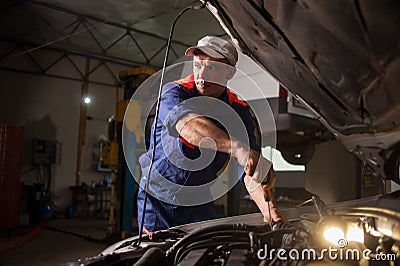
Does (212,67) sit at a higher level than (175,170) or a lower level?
higher

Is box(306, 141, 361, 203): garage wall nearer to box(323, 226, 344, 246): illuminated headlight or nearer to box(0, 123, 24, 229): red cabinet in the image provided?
box(323, 226, 344, 246): illuminated headlight

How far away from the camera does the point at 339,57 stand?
2.72ft

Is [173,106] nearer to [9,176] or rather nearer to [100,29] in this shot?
[9,176]

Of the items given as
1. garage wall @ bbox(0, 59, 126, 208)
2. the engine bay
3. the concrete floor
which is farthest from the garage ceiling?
the engine bay

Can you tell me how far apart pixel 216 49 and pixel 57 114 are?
6.90 meters

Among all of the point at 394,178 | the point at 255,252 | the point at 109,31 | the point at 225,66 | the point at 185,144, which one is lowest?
the point at 255,252

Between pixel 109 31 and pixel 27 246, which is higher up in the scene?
pixel 109 31

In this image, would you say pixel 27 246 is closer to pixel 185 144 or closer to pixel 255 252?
pixel 185 144

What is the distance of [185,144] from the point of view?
1.67 m

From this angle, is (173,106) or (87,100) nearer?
(173,106)

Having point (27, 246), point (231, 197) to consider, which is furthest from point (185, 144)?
point (27, 246)

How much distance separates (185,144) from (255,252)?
0.76m

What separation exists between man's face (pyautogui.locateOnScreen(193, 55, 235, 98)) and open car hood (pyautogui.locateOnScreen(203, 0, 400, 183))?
451mm

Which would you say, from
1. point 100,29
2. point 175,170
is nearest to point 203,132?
point 175,170
